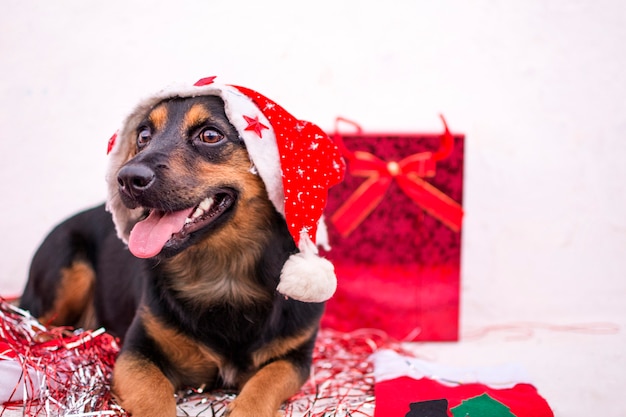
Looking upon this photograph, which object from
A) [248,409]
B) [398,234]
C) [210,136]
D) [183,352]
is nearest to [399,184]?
[398,234]

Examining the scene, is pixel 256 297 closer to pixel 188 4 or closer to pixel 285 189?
pixel 285 189

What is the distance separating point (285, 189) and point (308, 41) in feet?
4.93

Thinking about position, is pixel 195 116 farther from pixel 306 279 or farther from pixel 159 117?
pixel 306 279

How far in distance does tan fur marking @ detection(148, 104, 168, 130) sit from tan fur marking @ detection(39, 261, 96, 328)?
2.97 ft

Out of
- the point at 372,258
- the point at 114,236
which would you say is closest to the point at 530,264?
the point at 372,258

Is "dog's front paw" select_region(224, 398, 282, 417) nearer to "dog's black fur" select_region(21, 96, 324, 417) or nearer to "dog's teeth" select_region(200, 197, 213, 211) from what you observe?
"dog's black fur" select_region(21, 96, 324, 417)

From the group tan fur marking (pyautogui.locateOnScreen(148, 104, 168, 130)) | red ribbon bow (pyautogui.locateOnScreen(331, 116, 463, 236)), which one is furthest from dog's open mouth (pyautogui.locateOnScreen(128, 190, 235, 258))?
red ribbon bow (pyautogui.locateOnScreen(331, 116, 463, 236))

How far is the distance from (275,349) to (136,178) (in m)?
0.71

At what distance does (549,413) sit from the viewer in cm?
196

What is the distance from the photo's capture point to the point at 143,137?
213 cm

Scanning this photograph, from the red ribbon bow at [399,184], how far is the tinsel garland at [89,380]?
0.66m

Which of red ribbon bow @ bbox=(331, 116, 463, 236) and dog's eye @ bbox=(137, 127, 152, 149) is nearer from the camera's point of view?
dog's eye @ bbox=(137, 127, 152, 149)

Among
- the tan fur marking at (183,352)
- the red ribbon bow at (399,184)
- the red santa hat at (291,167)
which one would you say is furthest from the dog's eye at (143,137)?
the red ribbon bow at (399,184)

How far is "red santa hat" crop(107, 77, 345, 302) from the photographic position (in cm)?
191
